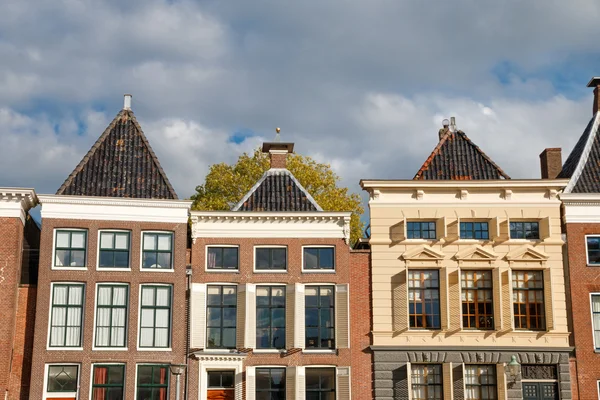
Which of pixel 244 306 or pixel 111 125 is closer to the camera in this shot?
pixel 244 306

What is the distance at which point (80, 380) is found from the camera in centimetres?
3161

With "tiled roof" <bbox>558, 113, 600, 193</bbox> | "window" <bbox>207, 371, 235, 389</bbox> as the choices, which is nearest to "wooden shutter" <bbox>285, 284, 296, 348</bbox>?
"window" <bbox>207, 371, 235, 389</bbox>

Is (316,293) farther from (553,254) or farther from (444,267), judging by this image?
(553,254)

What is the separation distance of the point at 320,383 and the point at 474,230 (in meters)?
8.78

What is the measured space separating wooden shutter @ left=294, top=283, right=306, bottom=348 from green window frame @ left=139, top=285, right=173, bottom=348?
193 inches

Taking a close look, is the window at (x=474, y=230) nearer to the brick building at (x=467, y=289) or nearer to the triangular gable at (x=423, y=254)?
the brick building at (x=467, y=289)

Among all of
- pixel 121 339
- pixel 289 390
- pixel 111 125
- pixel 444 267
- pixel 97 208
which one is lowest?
pixel 289 390

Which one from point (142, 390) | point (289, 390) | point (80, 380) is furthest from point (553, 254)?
point (80, 380)

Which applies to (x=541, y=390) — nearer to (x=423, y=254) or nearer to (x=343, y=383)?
(x=423, y=254)

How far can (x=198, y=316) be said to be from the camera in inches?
1294

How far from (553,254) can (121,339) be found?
17.4 metres

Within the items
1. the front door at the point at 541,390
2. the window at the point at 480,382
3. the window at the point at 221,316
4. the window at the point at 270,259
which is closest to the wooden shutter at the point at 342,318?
the window at the point at 270,259

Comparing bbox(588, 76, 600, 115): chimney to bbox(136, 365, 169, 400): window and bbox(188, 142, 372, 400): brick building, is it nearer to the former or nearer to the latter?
bbox(188, 142, 372, 400): brick building

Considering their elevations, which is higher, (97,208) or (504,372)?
(97,208)
